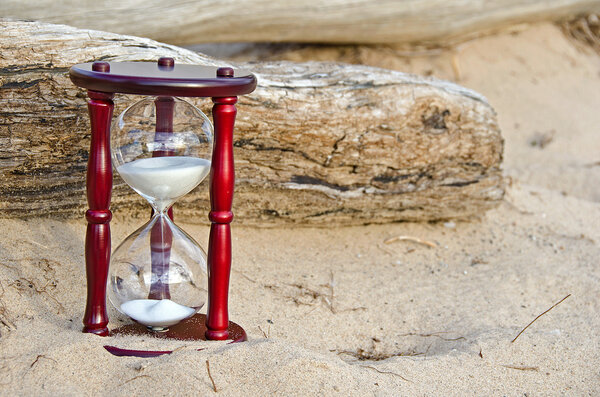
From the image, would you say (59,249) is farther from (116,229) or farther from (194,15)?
(194,15)

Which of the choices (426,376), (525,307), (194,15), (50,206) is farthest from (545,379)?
(194,15)

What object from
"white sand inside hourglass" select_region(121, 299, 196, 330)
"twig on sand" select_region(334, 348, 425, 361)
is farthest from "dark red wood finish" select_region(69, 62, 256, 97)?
"twig on sand" select_region(334, 348, 425, 361)

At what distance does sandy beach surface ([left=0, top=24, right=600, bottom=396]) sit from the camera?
2.22m

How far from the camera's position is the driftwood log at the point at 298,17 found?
4234 mm

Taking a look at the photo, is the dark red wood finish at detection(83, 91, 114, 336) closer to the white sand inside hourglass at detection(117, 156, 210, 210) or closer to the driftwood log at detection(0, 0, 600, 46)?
the white sand inside hourglass at detection(117, 156, 210, 210)

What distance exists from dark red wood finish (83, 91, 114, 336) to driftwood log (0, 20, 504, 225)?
0.77 meters

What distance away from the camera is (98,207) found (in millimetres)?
2260

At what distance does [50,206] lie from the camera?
10.2 feet

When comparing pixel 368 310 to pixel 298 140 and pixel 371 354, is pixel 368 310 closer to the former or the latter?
pixel 371 354

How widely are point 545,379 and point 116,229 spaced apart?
199cm

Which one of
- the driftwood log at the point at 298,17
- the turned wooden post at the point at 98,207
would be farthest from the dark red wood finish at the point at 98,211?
the driftwood log at the point at 298,17

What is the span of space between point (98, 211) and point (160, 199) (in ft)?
0.69

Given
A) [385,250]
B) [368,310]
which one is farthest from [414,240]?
[368,310]

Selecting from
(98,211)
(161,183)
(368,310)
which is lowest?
(368,310)
